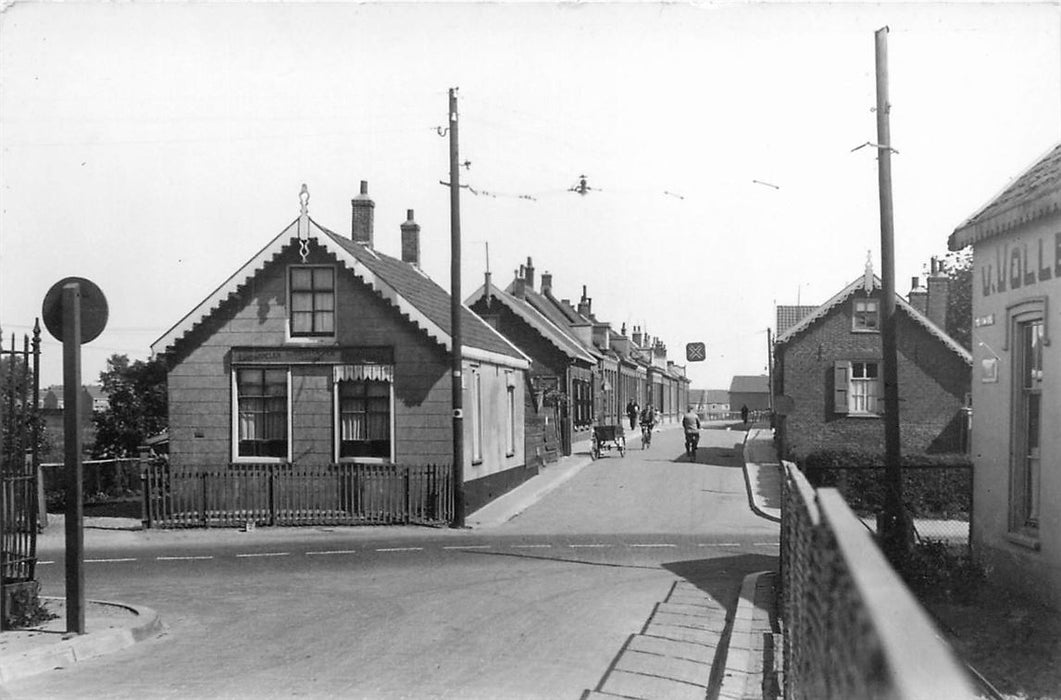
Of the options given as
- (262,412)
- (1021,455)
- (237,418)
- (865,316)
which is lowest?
(1021,455)

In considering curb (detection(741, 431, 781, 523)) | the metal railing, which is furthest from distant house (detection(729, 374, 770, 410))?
the metal railing

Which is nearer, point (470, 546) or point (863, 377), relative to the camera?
point (470, 546)

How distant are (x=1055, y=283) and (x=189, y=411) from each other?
52.9ft

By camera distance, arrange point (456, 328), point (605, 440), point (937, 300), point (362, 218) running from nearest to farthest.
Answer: point (456, 328)
point (362, 218)
point (605, 440)
point (937, 300)

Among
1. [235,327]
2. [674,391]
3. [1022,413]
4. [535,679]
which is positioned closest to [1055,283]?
[1022,413]

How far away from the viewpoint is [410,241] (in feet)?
92.1

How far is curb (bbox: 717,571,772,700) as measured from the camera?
6.53 meters

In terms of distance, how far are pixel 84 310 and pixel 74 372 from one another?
23.5 inches

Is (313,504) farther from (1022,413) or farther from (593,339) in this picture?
(593,339)

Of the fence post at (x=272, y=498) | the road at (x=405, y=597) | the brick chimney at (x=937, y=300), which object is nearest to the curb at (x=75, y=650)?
the road at (x=405, y=597)

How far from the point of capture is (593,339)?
48188 millimetres

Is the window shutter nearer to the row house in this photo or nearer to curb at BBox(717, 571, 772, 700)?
the row house

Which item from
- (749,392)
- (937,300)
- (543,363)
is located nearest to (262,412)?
(543,363)

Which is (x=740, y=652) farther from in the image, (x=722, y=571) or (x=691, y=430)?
(x=691, y=430)
